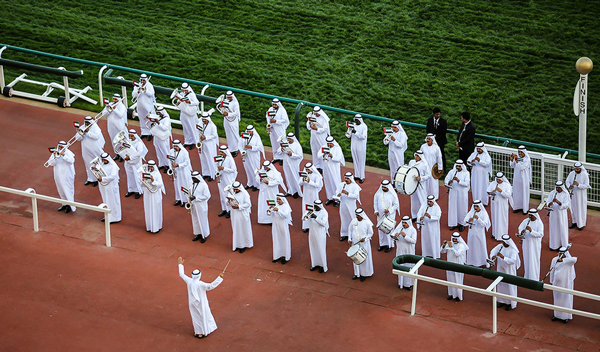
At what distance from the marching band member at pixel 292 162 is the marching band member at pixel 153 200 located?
3110 mm

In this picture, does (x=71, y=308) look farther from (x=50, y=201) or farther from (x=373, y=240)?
(x=373, y=240)

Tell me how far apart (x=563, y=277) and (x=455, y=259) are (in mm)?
2151

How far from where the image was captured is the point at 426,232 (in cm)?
2256

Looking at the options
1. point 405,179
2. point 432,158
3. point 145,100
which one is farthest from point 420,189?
point 145,100

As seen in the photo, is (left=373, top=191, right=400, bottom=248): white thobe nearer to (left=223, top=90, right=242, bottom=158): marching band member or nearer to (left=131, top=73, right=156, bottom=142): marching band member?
(left=223, top=90, right=242, bottom=158): marching band member

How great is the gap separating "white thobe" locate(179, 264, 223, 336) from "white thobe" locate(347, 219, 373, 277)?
3343mm

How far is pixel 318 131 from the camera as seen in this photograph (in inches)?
1029

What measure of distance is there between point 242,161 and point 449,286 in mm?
7741

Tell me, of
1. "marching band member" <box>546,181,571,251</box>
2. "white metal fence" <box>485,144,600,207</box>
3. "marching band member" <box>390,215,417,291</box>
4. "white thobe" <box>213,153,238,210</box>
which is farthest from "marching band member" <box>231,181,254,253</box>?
"marching band member" <box>546,181,571,251</box>

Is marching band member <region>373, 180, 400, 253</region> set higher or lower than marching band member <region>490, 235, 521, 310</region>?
higher

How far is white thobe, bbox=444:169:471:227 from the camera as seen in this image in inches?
938

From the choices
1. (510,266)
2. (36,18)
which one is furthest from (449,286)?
(36,18)

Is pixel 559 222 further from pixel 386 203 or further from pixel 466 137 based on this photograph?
pixel 386 203

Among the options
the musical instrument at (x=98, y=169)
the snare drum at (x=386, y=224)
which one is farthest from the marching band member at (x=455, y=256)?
the musical instrument at (x=98, y=169)
